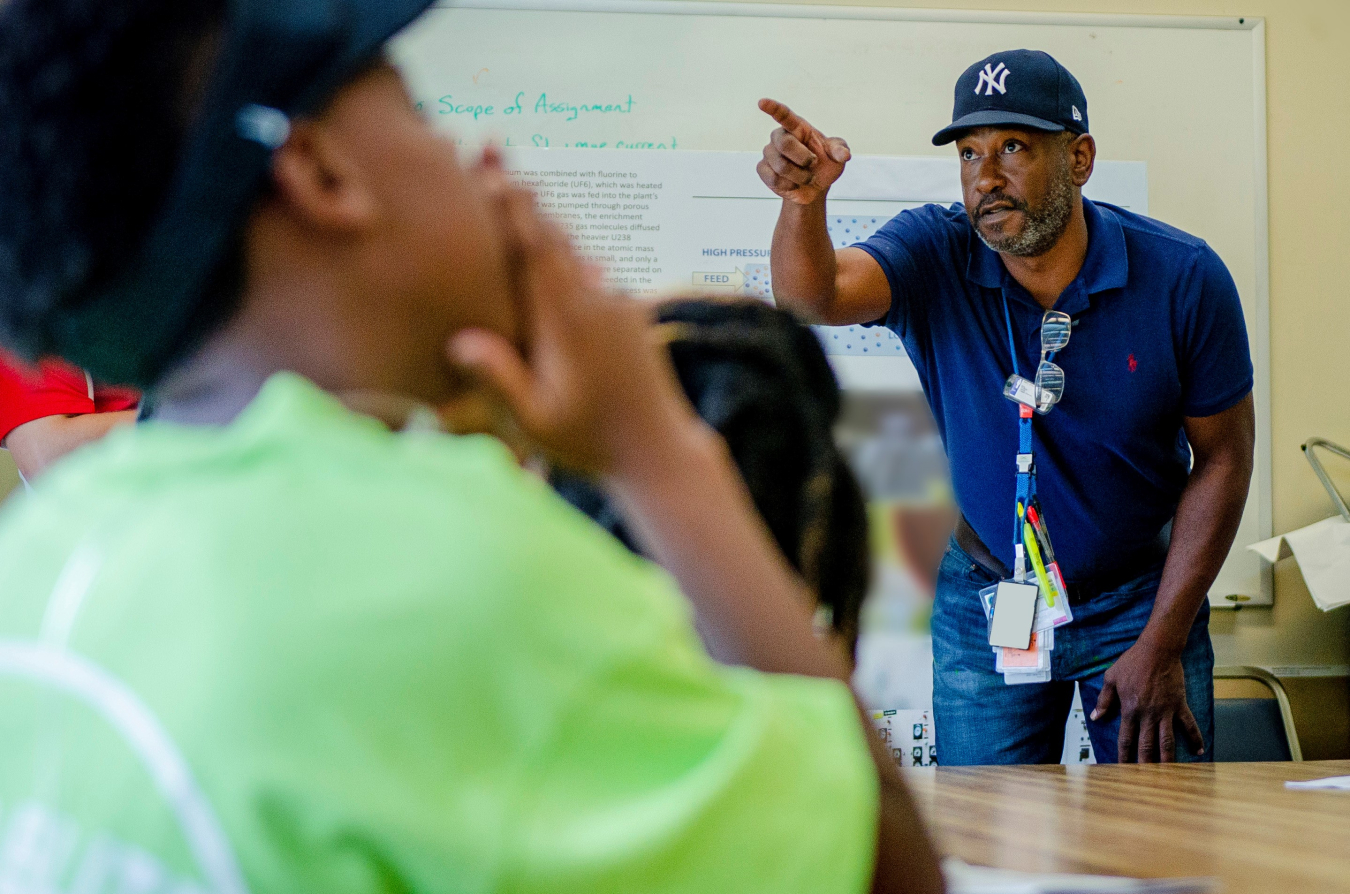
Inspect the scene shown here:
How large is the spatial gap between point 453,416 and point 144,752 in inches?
8.0

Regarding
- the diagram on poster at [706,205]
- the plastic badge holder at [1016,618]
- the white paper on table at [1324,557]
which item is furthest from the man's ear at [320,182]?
the white paper on table at [1324,557]

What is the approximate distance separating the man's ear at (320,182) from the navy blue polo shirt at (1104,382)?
189 centimetres

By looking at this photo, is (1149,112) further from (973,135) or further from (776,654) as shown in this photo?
(776,654)

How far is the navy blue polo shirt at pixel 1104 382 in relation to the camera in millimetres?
2080

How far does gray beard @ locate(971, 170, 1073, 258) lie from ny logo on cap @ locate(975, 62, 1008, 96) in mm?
220

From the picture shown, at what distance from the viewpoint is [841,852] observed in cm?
42

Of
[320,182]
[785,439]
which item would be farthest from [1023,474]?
[320,182]

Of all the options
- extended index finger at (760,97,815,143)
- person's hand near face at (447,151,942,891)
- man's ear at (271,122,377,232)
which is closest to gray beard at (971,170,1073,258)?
extended index finger at (760,97,815,143)

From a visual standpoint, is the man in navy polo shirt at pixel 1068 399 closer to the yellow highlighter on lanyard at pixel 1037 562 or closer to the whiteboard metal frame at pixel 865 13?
the yellow highlighter on lanyard at pixel 1037 562

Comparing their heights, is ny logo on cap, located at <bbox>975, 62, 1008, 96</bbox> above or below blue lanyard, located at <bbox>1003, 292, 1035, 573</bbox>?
above

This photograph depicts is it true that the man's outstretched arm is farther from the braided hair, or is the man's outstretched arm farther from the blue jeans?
the braided hair

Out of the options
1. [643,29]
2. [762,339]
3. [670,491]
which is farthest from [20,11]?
[643,29]

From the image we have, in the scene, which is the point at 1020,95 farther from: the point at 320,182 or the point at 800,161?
the point at 320,182

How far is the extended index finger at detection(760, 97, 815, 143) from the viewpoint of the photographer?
1.66 metres
